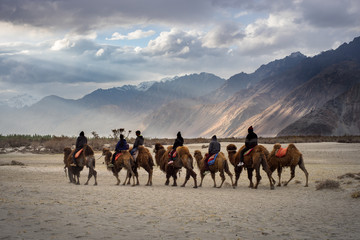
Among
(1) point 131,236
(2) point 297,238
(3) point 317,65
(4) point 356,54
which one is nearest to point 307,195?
(2) point 297,238

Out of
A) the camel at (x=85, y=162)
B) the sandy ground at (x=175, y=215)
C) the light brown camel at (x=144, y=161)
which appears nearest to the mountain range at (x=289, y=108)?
the light brown camel at (x=144, y=161)

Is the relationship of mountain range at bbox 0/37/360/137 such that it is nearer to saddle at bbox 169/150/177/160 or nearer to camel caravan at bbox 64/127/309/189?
camel caravan at bbox 64/127/309/189

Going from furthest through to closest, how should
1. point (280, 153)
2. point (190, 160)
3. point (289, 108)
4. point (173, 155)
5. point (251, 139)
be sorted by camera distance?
point (289, 108), point (280, 153), point (173, 155), point (190, 160), point (251, 139)

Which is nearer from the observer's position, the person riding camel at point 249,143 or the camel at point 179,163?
the person riding camel at point 249,143

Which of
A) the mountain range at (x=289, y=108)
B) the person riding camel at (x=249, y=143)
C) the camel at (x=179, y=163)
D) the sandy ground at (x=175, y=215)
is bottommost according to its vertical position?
the sandy ground at (x=175, y=215)

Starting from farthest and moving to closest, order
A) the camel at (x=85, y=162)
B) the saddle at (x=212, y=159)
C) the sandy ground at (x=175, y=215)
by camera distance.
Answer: the camel at (x=85, y=162), the saddle at (x=212, y=159), the sandy ground at (x=175, y=215)

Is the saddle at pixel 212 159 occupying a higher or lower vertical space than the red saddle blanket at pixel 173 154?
A: lower

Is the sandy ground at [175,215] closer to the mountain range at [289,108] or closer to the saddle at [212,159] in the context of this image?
the saddle at [212,159]

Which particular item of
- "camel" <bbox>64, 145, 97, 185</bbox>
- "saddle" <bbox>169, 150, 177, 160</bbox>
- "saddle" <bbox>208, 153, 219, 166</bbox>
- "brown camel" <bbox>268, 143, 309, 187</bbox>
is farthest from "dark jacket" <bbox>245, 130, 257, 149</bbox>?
"camel" <bbox>64, 145, 97, 185</bbox>

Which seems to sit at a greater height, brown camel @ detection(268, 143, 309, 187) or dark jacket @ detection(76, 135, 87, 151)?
dark jacket @ detection(76, 135, 87, 151)

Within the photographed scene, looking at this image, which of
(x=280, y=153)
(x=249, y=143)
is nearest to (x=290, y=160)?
(x=280, y=153)

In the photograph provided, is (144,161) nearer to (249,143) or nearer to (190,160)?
(190,160)

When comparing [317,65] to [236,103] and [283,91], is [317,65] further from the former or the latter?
[236,103]

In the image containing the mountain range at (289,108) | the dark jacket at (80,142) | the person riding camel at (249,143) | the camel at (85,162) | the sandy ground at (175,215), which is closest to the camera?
the sandy ground at (175,215)
